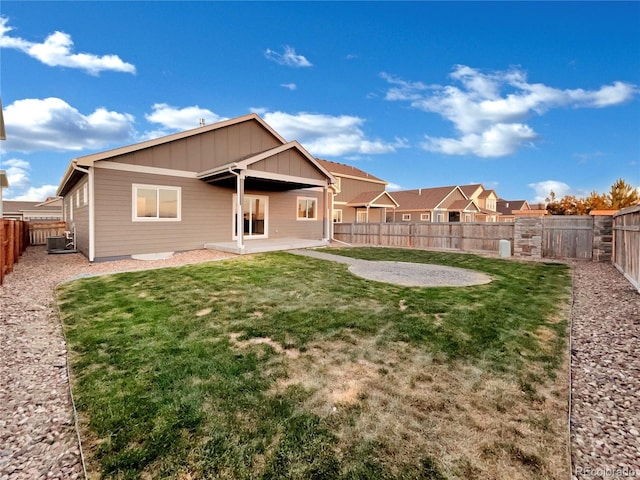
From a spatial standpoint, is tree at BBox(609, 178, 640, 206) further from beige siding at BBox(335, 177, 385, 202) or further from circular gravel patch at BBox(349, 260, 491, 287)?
circular gravel patch at BBox(349, 260, 491, 287)

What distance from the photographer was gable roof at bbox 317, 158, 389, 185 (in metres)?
29.0

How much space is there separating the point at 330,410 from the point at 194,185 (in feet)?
36.8

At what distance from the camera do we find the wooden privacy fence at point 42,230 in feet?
55.6

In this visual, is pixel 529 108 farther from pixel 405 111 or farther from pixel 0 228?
pixel 0 228

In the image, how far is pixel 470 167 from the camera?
38812 millimetres

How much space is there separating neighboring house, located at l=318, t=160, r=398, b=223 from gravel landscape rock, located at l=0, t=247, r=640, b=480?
2243 centimetres

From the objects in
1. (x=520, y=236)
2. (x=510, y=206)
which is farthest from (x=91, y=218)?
(x=510, y=206)

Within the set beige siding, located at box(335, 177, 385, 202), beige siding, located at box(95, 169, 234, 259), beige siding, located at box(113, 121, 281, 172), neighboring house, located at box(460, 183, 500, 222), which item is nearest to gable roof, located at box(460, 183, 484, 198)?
neighboring house, located at box(460, 183, 500, 222)

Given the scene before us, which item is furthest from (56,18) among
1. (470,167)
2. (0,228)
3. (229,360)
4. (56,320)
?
(470,167)

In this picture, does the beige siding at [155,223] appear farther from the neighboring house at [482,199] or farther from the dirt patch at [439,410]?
the neighboring house at [482,199]

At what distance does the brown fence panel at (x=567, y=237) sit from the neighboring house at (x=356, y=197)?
15367 mm

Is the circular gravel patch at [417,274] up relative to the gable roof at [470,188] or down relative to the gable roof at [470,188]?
down

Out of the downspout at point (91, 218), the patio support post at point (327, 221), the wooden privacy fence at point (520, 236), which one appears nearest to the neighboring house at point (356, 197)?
the patio support post at point (327, 221)

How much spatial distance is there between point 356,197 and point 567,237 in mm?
19197
